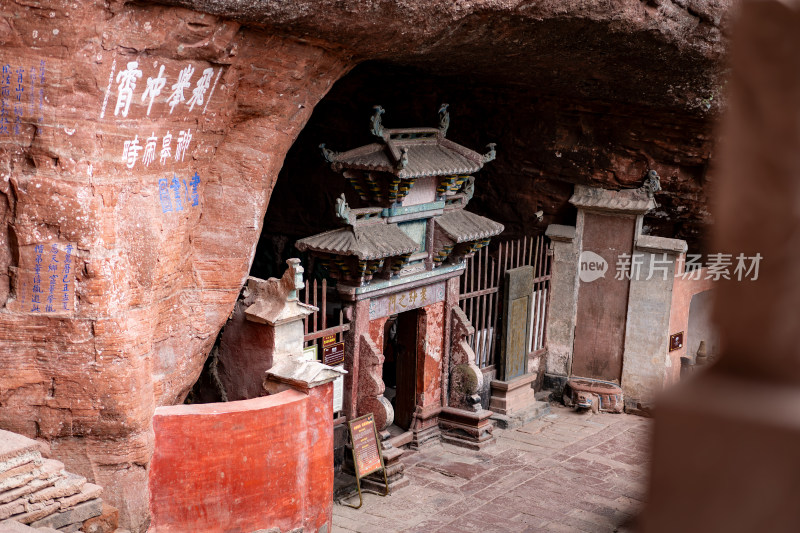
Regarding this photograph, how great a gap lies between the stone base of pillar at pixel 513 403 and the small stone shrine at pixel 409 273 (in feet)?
2.38

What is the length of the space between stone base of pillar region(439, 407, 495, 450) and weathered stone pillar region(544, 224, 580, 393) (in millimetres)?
2493

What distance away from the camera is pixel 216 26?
285 inches

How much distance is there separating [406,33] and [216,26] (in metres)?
2.14

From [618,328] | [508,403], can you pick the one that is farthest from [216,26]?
[618,328]

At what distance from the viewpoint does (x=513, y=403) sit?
13195 mm

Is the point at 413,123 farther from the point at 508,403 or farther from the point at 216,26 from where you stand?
the point at 216,26

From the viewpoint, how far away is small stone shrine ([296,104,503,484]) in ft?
34.5

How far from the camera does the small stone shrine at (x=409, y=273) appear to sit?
10.5m

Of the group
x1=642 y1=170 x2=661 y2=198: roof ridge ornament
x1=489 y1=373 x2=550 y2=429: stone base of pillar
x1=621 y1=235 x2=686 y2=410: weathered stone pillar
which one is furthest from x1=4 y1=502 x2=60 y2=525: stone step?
x1=642 y1=170 x2=661 y2=198: roof ridge ornament

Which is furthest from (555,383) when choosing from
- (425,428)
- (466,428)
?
(425,428)

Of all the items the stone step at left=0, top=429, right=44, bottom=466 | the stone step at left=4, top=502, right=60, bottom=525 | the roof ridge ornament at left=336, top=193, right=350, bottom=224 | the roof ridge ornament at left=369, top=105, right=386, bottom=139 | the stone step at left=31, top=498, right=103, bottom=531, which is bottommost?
the stone step at left=31, top=498, right=103, bottom=531

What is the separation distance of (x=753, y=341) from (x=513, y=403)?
12.3 metres

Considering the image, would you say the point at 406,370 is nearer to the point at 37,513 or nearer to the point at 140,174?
the point at 140,174

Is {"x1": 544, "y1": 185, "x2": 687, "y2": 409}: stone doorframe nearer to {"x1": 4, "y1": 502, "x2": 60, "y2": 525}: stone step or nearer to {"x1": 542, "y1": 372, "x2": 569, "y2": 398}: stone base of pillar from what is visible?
{"x1": 542, "y1": 372, "x2": 569, "y2": 398}: stone base of pillar
